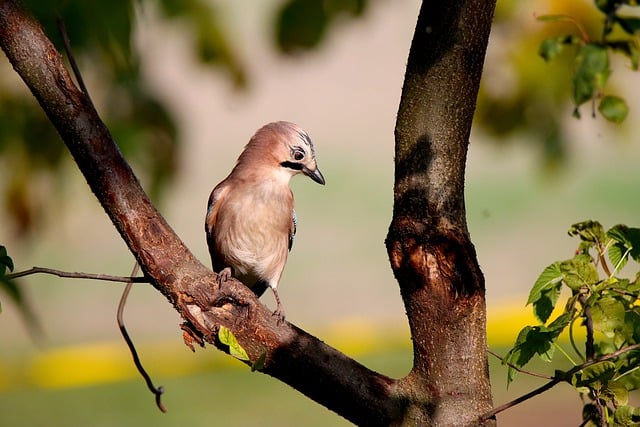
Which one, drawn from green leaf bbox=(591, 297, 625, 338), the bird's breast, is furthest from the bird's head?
green leaf bbox=(591, 297, 625, 338)

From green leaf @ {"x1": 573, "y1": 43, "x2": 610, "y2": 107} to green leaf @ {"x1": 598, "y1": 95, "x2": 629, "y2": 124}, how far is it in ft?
0.36

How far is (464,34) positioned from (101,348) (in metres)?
8.61

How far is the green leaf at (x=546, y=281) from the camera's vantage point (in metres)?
2.24

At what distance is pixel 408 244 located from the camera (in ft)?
7.66

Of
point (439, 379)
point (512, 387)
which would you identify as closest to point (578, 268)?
point (439, 379)

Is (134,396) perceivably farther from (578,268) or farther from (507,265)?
(578,268)

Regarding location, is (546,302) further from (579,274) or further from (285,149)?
(285,149)

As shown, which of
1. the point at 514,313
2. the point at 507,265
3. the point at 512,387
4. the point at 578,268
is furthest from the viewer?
the point at 507,265

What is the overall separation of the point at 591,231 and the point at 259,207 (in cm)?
245

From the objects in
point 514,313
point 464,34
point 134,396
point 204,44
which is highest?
point 514,313

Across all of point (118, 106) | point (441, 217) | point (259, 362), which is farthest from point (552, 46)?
point (118, 106)

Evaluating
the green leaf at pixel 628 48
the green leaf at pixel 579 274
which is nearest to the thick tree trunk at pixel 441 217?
the green leaf at pixel 579 274

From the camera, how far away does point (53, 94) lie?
2.35 meters

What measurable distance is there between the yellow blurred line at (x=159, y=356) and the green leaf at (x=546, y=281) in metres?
6.93
